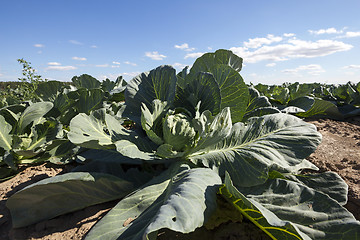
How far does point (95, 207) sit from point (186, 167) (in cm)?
74

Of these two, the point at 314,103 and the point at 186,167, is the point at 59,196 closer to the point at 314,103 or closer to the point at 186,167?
the point at 186,167

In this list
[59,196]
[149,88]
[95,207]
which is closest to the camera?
[59,196]

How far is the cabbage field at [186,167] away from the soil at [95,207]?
0.05m

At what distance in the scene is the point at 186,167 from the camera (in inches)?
67.2

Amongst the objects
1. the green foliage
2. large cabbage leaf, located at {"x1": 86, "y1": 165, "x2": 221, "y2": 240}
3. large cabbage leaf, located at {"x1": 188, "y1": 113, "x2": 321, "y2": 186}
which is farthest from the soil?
the green foliage

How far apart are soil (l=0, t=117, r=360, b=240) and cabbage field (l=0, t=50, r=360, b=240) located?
5cm

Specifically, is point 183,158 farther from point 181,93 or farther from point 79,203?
point 79,203

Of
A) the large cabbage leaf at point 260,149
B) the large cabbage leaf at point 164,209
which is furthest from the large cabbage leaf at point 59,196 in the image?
the large cabbage leaf at point 260,149

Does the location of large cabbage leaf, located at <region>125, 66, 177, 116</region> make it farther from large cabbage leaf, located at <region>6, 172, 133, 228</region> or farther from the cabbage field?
large cabbage leaf, located at <region>6, 172, 133, 228</region>

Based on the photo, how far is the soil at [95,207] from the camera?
1496 millimetres

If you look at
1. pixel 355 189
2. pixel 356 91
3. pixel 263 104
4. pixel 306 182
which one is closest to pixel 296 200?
pixel 306 182

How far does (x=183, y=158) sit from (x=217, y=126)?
39 cm

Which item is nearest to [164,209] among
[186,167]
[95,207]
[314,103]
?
[186,167]

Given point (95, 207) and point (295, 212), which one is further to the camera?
point (95, 207)
